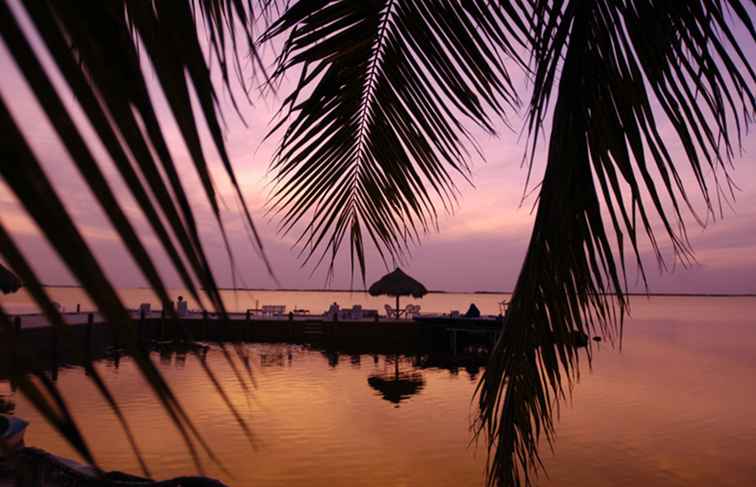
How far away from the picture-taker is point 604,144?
1290 millimetres

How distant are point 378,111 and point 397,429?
9805 millimetres

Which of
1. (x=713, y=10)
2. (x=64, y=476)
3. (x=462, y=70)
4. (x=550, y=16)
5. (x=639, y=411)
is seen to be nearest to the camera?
(x=713, y=10)

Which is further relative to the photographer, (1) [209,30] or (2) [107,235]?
(1) [209,30]

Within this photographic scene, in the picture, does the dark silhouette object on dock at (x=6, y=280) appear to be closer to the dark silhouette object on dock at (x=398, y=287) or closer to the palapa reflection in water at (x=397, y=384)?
the palapa reflection in water at (x=397, y=384)

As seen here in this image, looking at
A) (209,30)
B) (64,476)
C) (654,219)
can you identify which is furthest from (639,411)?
(209,30)

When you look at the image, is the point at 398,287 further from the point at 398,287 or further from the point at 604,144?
the point at 604,144

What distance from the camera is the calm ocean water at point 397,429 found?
28.6 feet

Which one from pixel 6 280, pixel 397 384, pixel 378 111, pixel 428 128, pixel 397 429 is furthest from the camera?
pixel 397 384

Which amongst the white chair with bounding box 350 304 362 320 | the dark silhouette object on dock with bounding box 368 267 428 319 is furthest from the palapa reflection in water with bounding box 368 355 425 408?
the white chair with bounding box 350 304 362 320

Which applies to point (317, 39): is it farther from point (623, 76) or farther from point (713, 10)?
point (713, 10)

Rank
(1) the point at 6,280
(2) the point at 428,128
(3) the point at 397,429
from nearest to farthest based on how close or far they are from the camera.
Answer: (2) the point at 428,128
(1) the point at 6,280
(3) the point at 397,429

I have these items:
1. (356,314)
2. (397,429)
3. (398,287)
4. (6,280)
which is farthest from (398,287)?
(6,280)

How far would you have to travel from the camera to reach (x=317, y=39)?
1.72 meters

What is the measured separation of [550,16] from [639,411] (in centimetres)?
1439
